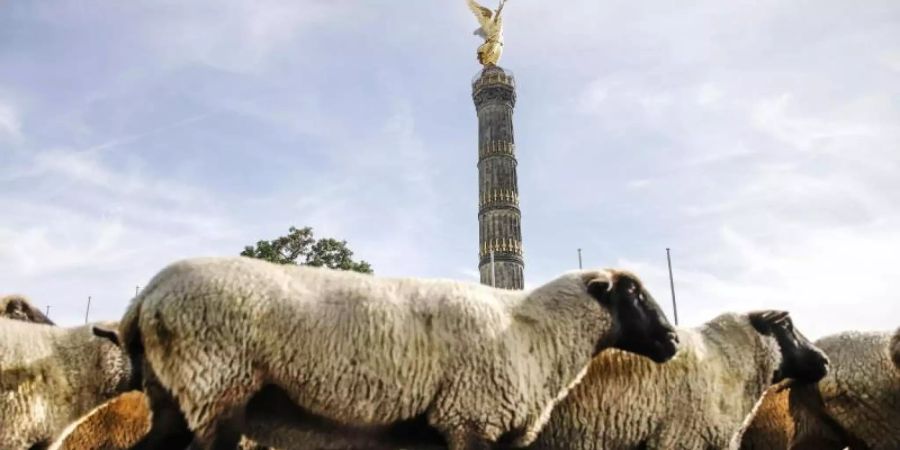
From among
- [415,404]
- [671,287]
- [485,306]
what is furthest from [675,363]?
[671,287]

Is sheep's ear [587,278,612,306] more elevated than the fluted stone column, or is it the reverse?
the fluted stone column

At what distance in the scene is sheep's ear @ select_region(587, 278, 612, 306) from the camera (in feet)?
16.1

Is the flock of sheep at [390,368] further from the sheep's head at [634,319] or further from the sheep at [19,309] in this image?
the sheep at [19,309]

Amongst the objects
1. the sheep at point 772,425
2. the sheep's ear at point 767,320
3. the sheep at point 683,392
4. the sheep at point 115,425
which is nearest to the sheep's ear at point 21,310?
the sheep at point 115,425

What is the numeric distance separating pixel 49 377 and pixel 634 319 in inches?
159

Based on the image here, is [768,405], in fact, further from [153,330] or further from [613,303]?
[153,330]

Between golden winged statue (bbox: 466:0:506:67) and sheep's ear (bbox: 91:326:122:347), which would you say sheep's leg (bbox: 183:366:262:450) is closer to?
sheep's ear (bbox: 91:326:122:347)

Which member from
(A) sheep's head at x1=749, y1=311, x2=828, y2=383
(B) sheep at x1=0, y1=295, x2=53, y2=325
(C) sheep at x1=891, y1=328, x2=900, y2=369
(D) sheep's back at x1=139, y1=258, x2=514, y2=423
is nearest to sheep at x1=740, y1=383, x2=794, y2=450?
(A) sheep's head at x1=749, y1=311, x2=828, y2=383

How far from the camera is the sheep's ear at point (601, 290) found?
16.1 feet

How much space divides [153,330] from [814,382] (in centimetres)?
542

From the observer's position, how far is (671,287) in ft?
103

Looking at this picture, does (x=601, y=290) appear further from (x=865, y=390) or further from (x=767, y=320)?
(x=865, y=390)

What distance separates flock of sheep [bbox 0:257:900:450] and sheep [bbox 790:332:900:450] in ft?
0.11

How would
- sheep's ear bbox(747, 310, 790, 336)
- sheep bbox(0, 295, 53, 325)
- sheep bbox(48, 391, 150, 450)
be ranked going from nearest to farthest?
sheep bbox(48, 391, 150, 450) → sheep's ear bbox(747, 310, 790, 336) → sheep bbox(0, 295, 53, 325)
